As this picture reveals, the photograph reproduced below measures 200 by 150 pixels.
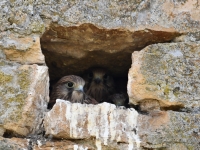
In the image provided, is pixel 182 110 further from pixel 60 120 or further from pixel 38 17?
pixel 38 17

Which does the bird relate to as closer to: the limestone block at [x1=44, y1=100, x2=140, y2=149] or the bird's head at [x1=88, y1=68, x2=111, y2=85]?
the bird's head at [x1=88, y1=68, x2=111, y2=85]

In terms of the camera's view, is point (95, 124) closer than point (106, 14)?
Yes

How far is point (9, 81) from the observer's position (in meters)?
3.23

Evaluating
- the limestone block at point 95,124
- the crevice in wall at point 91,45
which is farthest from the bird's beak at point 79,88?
the limestone block at point 95,124

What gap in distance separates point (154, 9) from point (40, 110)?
3.47ft

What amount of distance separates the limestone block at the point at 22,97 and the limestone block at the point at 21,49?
0.21 ft

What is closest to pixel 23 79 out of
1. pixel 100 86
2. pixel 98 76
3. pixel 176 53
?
pixel 176 53

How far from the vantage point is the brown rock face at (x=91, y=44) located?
354 centimetres

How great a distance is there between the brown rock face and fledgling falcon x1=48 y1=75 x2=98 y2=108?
0.57ft

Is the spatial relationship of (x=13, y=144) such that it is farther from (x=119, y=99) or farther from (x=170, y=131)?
(x=119, y=99)

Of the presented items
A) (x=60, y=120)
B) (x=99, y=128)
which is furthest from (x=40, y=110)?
(x=99, y=128)

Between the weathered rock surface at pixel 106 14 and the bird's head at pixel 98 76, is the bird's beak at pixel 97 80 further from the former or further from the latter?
the weathered rock surface at pixel 106 14

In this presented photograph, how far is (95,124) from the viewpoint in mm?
3199

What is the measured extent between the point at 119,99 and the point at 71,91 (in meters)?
0.45
